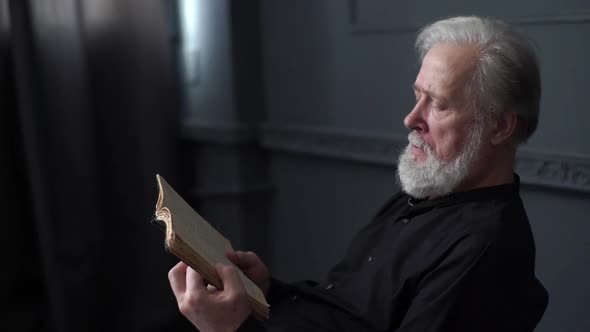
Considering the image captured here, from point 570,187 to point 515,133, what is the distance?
1.06 feet

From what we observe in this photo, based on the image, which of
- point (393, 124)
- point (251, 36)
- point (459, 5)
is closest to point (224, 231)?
point (251, 36)

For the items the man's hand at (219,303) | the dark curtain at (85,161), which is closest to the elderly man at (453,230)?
the man's hand at (219,303)

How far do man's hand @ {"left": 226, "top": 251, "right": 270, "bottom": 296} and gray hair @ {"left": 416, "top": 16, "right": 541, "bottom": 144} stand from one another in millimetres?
523

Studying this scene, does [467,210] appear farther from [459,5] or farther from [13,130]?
[13,130]

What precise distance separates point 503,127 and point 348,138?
758mm

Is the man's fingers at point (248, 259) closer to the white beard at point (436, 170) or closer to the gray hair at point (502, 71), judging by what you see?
the white beard at point (436, 170)

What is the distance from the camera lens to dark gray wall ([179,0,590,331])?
140 cm

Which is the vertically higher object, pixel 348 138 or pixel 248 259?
pixel 348 138

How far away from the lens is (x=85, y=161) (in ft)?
7.03

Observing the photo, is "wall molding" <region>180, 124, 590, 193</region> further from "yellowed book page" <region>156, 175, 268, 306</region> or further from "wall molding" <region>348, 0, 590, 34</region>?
"yellowed book page" <region>156, 175, 268, 306</region>

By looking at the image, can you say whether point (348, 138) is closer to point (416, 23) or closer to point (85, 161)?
point (416, 23)

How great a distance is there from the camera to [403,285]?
112 centimetres

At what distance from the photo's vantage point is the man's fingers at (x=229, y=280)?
0.99 m

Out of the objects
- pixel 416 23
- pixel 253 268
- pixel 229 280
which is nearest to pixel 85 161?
pixel 253 268
